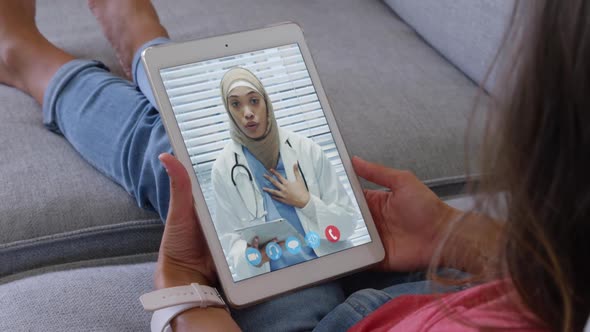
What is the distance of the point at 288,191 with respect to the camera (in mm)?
688

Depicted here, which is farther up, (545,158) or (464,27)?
(545,158)

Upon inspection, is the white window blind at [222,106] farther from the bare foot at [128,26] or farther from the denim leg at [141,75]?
the bare foot at [128,26]

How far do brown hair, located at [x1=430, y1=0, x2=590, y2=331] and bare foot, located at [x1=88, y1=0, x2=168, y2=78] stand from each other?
29.9 inches

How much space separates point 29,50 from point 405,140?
2.07 ft

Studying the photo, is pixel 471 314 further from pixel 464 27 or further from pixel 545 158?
pixel 464 27

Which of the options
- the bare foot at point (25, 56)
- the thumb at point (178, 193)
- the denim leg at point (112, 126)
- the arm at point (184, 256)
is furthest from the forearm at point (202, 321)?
the bare foot at point (25, 56)

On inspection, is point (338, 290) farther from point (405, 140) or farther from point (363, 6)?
point (363, 6)

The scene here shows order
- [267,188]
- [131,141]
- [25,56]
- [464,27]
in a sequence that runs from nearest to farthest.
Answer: [267,188], [131,141], [25,56], [464,27]

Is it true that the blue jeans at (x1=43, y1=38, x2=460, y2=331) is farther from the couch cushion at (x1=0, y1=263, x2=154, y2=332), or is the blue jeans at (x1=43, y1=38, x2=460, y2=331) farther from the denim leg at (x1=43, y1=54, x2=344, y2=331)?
the couch cushion at (x1=0, y1=263, x2=154, y2=332)

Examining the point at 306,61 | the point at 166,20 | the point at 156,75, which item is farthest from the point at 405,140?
the point at 166,20

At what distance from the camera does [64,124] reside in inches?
35.3

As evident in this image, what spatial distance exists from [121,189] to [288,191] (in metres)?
0.28

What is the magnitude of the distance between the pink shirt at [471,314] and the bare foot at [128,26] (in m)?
0.68

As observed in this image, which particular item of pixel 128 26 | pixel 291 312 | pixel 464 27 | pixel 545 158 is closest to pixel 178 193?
pixel 291 312
